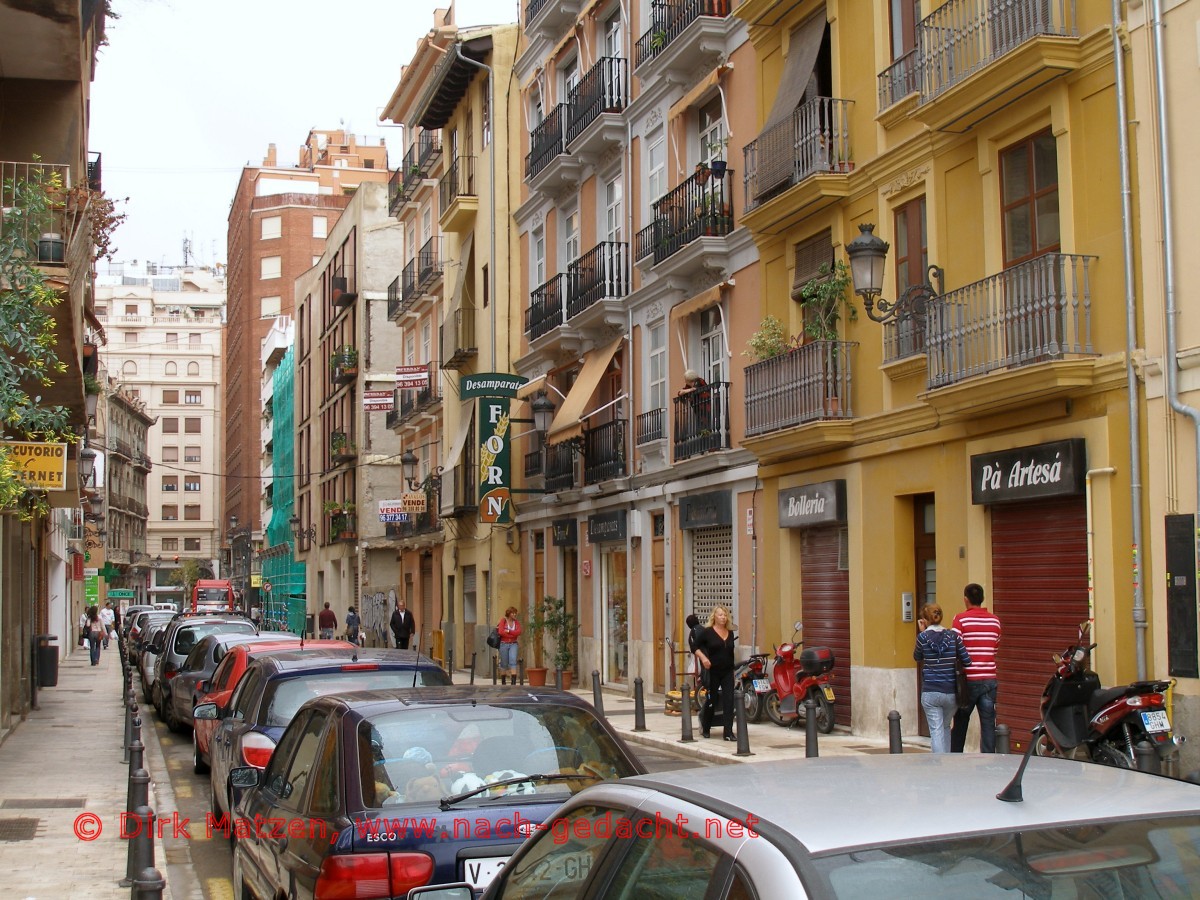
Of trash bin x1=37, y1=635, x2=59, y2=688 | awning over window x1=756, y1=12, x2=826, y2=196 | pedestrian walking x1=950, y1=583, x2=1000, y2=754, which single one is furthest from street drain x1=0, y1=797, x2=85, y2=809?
trash bin x1=37, y1=635, x2=59, y2=688

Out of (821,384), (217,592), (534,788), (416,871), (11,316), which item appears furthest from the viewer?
(217,592)

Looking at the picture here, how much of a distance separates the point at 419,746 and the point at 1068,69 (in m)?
11.1

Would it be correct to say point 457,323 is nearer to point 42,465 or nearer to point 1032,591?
point 42,465

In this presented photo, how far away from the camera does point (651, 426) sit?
85.8ft

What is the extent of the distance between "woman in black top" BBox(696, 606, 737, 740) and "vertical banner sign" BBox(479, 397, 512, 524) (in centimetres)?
1531

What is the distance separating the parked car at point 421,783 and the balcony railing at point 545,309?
24.0 metres

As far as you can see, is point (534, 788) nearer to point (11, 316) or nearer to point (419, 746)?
point (419, 746)

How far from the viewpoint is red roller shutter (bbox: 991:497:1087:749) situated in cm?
1459

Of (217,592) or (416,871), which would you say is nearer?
(416,871)

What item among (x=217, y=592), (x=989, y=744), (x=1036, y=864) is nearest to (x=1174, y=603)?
(x=989, y=744)

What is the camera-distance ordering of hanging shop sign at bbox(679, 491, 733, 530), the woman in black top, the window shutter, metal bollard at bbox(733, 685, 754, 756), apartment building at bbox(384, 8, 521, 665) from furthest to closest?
1. apartment building at bbox(384, 8, 521, 665)
2. hanging shop sign at bbox(679, 491, 733, 530)
3. the window shutter
4. the woman in black top
5. metal bollard at bbox(733, 685, 754, 756)

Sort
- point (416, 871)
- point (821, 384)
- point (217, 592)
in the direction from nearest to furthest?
point (416, 871) < point (821, 384) < point (217, 592)

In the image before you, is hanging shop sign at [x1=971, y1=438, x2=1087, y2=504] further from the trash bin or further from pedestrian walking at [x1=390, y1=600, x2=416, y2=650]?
pedestrian walking at [x1=390, y1=600, x2=416, y2=650]

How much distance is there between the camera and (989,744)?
13344 mm
